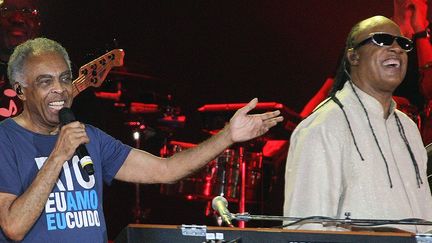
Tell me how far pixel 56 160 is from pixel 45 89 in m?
0.46

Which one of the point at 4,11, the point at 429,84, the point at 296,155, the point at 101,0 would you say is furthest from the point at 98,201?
the point at 101,0

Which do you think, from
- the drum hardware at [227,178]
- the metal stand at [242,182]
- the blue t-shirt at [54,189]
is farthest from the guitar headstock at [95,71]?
the blue t-shirt at [54,189]

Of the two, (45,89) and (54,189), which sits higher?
(45,89)

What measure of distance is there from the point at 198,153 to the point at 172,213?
5795 mm

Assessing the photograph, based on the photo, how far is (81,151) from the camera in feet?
11.3

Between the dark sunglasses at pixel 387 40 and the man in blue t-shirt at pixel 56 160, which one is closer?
the man in blue t-shirt at pixel 56 160

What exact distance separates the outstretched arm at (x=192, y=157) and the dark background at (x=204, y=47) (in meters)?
4.82

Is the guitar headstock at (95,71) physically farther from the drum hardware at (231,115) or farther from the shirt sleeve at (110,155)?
the shirt sleeve at (110,155)

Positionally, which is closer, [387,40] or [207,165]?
[387,40]

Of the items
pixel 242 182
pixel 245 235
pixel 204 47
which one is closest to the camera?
pixel 245 235

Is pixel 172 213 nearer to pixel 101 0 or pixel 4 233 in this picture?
pixel 101 0

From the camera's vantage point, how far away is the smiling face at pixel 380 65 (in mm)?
4387

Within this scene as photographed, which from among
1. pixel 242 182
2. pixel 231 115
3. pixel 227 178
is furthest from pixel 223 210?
pixel 227 178

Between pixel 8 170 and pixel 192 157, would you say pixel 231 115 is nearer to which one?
pixel 192 157
